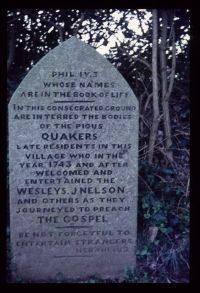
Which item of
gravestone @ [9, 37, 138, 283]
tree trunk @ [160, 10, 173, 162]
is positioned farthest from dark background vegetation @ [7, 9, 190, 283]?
gravestone @ [9, 37, 138, 283]

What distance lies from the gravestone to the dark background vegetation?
29.3 inches

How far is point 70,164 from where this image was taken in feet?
12.5

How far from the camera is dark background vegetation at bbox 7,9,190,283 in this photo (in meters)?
4.69

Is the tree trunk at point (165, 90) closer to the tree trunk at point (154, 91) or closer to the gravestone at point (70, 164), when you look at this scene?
the tree trunk at point (154, 91)

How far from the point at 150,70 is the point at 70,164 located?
218 centimetres

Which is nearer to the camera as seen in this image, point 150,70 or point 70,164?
point 70,164

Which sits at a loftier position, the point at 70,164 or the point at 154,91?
the point at 154,91

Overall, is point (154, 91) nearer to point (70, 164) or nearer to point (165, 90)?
point (165, 90)

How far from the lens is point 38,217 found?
381 centimetres

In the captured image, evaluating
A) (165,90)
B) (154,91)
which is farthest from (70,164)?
(165,90)

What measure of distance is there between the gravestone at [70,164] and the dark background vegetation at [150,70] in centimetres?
74

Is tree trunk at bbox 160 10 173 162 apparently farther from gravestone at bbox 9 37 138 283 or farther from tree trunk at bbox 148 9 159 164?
gravestone at bbox 9 37 138 283

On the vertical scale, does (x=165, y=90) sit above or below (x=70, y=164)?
above
